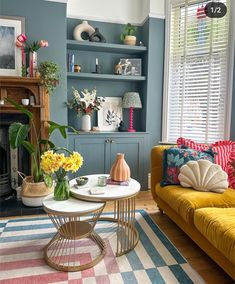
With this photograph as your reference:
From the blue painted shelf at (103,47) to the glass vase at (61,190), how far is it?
2189mm

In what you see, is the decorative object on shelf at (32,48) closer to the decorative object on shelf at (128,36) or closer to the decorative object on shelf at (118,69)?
the decorative object on shelf at (118,69)

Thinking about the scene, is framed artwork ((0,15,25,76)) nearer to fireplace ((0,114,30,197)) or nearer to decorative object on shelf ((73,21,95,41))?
fireplace ((0,114,30,197))

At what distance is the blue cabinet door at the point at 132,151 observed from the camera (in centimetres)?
356

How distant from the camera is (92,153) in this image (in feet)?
11.5

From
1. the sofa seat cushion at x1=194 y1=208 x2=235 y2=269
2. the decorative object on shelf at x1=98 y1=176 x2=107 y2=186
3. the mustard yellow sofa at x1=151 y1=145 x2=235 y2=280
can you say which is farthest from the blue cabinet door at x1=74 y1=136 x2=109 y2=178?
the sofa seat cushion at x1=194 y1=208 x2=235 y2=269

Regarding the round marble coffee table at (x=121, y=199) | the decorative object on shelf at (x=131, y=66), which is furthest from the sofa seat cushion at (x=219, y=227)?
the decorative object on shelf at (x=131, y=66)

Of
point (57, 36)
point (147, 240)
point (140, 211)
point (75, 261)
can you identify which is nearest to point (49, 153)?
point (75, 261)

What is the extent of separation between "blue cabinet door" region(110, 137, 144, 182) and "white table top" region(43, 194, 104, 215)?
1646 millimetres

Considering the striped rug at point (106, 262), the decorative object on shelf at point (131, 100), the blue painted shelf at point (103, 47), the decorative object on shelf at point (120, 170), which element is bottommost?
the striped rug at point (106, 262)

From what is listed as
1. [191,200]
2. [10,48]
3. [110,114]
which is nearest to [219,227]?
[191,200]

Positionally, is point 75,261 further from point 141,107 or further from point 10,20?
point 10,20

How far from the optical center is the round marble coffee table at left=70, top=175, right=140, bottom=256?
1.95 m

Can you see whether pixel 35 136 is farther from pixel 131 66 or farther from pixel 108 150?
pixel 131 66

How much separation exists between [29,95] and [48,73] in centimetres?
44
